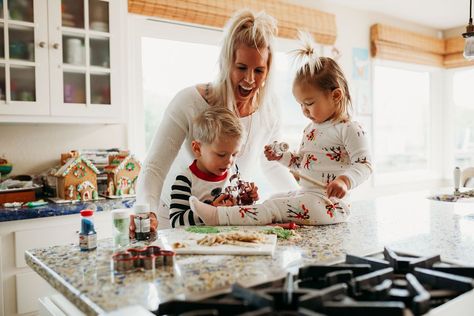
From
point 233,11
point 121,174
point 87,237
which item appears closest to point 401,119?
point 233,11

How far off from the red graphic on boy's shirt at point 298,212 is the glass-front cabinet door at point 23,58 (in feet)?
5.60

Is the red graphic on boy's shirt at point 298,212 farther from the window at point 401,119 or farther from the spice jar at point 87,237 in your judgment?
the window at point 401,119

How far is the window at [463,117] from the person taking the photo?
5.39 metres

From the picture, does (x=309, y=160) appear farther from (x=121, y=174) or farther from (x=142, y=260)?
(x=121, y=174)

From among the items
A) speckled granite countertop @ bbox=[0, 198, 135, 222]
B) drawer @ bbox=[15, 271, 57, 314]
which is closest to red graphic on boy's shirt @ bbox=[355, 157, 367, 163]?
speckled granite countertop @ bbox=[0, 198, 135, 222]

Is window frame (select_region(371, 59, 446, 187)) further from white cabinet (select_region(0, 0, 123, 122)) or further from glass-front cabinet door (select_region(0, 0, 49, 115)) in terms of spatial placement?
glass-front cabinet door (select_region(0, 0, 49, 115))

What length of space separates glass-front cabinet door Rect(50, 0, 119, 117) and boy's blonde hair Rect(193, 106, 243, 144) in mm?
1292

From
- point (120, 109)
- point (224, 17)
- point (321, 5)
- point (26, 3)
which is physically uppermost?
point (321, 5)

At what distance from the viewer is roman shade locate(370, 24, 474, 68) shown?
4629 mm

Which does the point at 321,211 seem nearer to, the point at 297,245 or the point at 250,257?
the point at 297,245

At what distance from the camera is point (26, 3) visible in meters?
2.40

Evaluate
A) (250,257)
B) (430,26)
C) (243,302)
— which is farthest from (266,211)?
(430,26)

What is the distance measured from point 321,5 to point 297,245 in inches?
142

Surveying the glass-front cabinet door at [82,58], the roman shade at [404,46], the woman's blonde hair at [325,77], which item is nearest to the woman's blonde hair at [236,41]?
the woman's blonde hair at [325,77]
